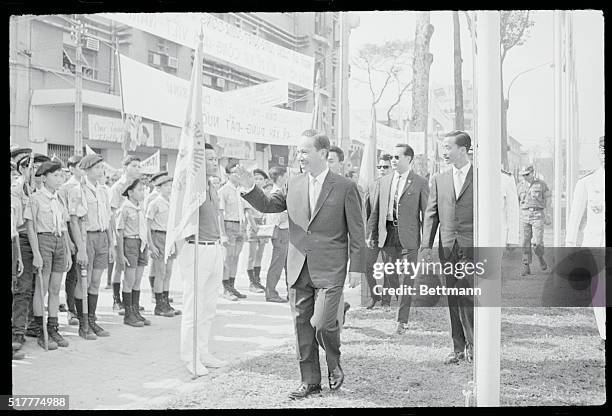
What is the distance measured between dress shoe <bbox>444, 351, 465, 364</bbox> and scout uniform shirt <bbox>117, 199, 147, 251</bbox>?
2800 mm

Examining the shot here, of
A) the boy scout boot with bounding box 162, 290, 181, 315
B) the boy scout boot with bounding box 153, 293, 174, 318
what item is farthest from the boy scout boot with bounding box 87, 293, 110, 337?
the boy scout boot with bounding box 162, 290, 181, 315

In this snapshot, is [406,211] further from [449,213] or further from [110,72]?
[110,72]

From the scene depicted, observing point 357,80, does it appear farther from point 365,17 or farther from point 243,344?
point 243,344

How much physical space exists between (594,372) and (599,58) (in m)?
1.87

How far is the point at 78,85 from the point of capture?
151 inches

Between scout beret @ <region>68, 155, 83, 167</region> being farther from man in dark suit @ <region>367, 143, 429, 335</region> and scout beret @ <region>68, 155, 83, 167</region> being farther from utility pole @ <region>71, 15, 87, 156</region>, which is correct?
man in dark suit @ <region>367, 143, 429, 335</region>

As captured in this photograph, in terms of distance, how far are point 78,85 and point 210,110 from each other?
2.63ft

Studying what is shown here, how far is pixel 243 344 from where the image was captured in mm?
4258

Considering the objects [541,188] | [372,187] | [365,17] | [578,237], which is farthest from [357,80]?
[578,237]

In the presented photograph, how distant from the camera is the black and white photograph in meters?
3.67

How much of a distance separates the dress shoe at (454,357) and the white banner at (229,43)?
6.21 ft

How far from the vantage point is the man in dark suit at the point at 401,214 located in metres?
3.85

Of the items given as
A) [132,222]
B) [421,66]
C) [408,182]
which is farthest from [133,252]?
[421,66]

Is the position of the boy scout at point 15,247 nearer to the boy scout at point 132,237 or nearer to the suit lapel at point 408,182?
the boy scout at point 132,237
